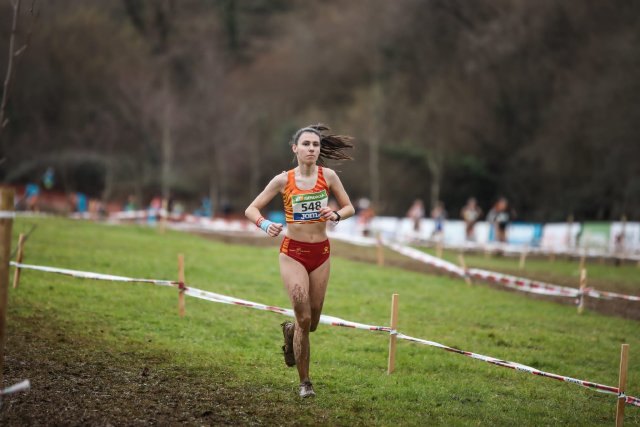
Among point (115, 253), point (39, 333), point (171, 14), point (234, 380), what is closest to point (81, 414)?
point (234, 380)

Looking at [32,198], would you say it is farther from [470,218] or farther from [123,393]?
[123,393]

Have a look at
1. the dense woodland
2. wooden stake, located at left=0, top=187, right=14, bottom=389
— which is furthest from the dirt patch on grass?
the dense woodland

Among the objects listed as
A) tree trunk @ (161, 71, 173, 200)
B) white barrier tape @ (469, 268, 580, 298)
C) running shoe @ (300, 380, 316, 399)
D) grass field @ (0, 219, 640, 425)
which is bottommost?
grass field @ (0, 219, 640, 425)

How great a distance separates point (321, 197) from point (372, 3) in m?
48.9

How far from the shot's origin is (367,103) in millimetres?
52500

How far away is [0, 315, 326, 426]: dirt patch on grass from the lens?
263 inches

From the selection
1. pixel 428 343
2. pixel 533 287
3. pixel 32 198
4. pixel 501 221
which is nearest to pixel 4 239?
pixel 428 343

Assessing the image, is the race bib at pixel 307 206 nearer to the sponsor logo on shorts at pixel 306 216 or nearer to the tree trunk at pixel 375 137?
the sponsor logo on shorts at pixel 306 216

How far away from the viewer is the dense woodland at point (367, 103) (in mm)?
44156

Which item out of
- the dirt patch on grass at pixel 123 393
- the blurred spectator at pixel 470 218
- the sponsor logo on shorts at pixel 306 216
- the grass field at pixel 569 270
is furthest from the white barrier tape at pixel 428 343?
the blurred spectator at pixel 470 218

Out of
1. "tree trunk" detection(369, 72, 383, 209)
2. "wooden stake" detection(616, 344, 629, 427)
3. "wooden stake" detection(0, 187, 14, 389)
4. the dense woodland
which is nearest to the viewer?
"wooden stake" detection(0, 187, 14, 389)

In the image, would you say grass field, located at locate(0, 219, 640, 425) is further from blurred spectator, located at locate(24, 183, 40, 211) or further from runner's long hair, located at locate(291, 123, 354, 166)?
blurred spectator, located at locate(24, 183, 40, 211)

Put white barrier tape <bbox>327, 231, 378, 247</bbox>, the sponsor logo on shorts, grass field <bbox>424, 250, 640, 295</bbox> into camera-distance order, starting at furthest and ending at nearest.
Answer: white barrier tape <bbox>327, 231, 378, 247</bbox>, grass field <bbox>424, 250, 640, 295</bbox>, the sponsor logo on shorts

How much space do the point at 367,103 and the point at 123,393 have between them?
46.4 m
